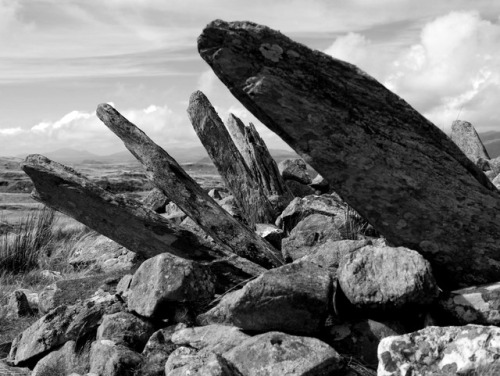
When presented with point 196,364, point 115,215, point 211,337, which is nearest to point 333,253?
point 211,337

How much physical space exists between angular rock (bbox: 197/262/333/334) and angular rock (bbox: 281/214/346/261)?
2566 mm

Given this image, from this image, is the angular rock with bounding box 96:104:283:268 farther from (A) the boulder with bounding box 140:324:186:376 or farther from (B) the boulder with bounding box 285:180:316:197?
(B) the boulder with bounding box 285:180:316:197

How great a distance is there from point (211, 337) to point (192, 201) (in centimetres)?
291

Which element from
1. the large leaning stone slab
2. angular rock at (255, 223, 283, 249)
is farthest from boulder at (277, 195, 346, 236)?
the large leaning stone slab

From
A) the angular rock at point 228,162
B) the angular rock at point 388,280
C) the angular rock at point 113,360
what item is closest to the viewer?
the angular rock at point 388,280

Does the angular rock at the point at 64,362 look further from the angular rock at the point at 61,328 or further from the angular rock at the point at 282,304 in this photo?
the angular rock at the point at 282,304

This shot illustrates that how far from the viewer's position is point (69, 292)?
9320 mm

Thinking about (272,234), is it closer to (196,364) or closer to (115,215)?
(115,215)

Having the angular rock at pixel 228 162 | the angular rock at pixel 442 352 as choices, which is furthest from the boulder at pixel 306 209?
the angular rock at pixel 442 352

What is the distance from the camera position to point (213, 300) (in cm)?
749

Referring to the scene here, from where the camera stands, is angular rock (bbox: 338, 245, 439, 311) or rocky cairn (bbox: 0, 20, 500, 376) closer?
rocky cairn (bbox: 0, 20, 500, 376)

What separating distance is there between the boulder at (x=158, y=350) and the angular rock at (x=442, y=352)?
2532 millimetres

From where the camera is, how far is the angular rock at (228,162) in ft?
39.9

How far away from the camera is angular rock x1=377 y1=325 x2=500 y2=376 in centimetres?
495
